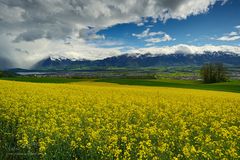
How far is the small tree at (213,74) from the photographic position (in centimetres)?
9888

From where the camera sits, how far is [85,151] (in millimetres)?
9148

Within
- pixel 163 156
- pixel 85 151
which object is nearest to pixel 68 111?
pixel 85 151

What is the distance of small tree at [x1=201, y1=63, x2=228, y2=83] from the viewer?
98875 millimetres

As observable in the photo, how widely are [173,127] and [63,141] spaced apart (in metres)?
4.87

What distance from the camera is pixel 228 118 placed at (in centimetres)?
1477

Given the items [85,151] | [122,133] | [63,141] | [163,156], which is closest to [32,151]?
[63,141]

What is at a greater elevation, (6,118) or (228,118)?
(6,118)

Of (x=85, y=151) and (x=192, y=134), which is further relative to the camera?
(x=192, y=134)

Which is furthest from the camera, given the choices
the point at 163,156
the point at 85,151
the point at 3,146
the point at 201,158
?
the point at 3,146

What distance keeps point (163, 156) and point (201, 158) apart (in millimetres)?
1336

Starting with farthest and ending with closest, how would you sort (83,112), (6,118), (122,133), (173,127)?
1. (83,112)
2. (6,118)
3. (173,127)
4. (122,133)

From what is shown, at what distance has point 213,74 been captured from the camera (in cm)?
9919

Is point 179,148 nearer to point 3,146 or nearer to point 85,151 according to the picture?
point 85,151

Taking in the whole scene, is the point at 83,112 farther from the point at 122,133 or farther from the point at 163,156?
the point at 163,156
